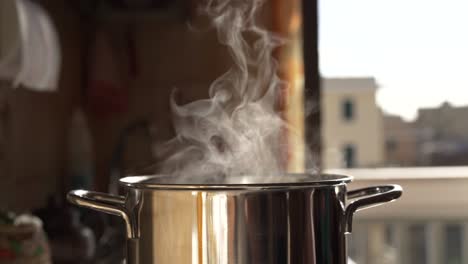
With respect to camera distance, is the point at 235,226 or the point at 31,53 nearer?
the point at 235,226

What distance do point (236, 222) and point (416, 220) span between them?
6.04ft

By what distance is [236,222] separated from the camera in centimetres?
48

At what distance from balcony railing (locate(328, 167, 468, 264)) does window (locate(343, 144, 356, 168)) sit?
0.18ft

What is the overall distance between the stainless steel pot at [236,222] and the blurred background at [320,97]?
3.89 feet

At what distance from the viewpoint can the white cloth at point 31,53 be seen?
1148 millimetres

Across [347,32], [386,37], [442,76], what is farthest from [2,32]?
[442,76]

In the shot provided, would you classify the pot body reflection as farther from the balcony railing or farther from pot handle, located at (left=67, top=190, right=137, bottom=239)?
the balcony railing

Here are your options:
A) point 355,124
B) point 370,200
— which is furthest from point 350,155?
point 370,200

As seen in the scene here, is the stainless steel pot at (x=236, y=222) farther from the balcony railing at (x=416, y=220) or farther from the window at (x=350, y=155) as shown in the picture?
the window at (x=350, y=155)

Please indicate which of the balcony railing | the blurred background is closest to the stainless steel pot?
the blurred background

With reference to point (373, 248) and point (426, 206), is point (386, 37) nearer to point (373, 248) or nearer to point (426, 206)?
point (426, 206)

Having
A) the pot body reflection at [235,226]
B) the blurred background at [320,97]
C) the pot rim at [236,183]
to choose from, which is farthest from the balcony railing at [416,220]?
the pot body reflection at [235,226]

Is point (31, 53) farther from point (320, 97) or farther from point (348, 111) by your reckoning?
point (348, 111)

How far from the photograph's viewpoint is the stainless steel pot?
48 cm
